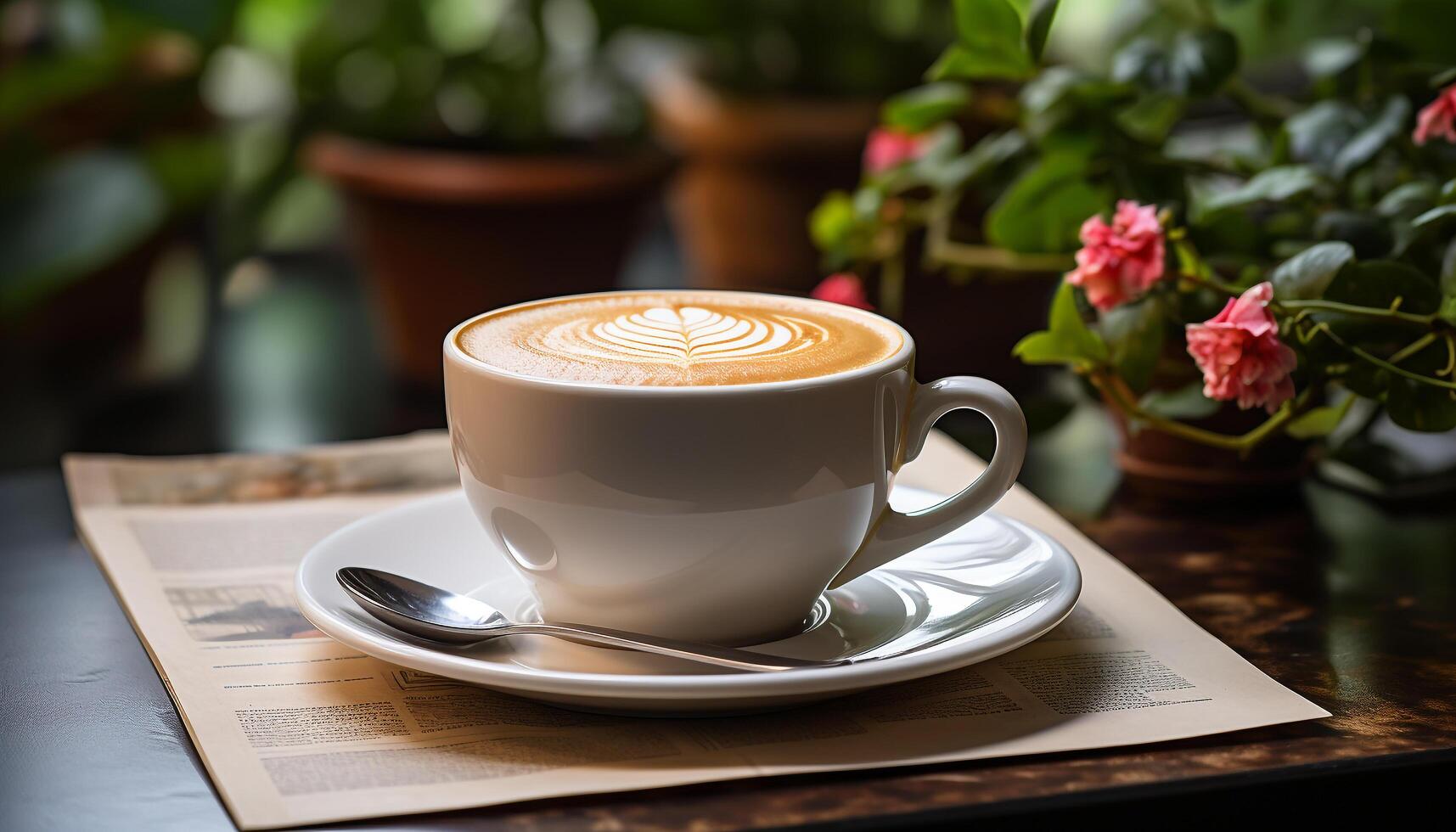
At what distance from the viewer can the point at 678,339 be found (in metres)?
0.54

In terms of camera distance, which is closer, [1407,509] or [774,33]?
[1407,509]

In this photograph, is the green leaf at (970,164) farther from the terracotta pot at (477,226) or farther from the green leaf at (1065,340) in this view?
the terracotta pot at (477,226)

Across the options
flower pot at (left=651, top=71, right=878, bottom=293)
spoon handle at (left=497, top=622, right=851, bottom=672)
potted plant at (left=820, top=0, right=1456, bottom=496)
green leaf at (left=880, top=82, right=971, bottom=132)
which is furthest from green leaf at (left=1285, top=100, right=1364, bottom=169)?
flower pot at (left=651, top=71, right=878, bottom=293)

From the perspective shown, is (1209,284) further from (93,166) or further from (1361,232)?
(93,166)

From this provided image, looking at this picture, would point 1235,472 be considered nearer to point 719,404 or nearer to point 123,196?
point 719,404

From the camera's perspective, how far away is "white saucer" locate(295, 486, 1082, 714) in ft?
1.44

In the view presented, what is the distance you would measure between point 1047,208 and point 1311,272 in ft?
0.62

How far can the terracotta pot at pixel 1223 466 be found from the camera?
747 millimetres

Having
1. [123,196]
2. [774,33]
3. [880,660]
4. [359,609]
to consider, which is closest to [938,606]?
[880,660]

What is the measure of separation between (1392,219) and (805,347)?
327 mm

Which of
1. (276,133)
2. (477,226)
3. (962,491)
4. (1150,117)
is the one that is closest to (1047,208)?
(1150,117)

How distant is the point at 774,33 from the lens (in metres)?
1.59

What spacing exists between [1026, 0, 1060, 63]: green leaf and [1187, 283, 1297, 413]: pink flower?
0.20m

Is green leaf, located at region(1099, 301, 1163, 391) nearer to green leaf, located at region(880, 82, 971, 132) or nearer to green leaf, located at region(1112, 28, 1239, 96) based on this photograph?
green leaf, located at region(1112, 28, 1239, 96)
